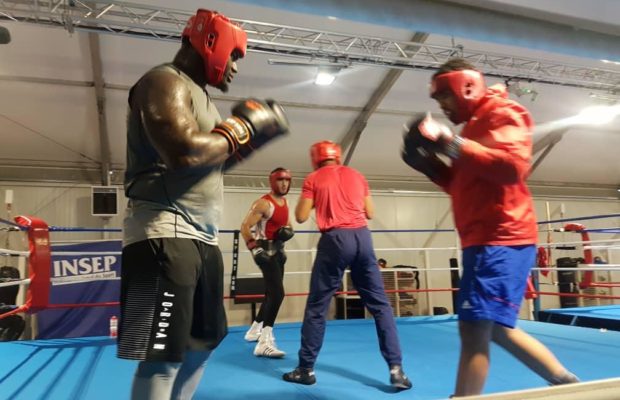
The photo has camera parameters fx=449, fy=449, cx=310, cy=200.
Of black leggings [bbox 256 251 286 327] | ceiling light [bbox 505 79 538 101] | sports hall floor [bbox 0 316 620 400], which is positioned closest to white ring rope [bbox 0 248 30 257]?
sports hall floor [bbox 0 316 620 400]

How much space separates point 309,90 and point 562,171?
17.5ft

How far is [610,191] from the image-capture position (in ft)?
29.9

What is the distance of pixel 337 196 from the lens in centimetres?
220

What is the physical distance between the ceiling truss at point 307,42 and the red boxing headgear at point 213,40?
11.7 feet

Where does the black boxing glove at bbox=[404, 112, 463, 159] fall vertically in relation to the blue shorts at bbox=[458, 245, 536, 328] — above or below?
above

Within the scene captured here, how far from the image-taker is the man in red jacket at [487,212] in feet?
3.81

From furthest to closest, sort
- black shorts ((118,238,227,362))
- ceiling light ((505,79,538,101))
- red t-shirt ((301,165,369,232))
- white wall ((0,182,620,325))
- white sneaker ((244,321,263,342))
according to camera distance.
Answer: white wall ((0,182,620,325))
ceiling light ((505,79,538,101))
white sneaker ((244,321,263,342))
red t-shirt ((301,165,369,232))
black shorts ((118,238,227,362))

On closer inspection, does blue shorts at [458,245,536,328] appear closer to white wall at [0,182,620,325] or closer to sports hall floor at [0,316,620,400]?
sports hall floor at [0,316,620,400]

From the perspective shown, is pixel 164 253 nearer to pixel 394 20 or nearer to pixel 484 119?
pixel 394 20

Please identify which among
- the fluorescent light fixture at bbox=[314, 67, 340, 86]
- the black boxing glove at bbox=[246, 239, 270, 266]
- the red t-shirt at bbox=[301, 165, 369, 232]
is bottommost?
the black boxing glove at bbox=[246, 239, 270, 266]

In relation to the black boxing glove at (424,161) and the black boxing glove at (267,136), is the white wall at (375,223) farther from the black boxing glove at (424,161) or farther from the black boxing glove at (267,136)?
the black boxing glove at (267,136)

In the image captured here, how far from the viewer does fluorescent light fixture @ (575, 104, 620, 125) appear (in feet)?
21.1

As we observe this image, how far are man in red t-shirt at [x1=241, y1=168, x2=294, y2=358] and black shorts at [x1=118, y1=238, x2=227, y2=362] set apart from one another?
1.73 meters

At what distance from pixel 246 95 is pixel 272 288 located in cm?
377
